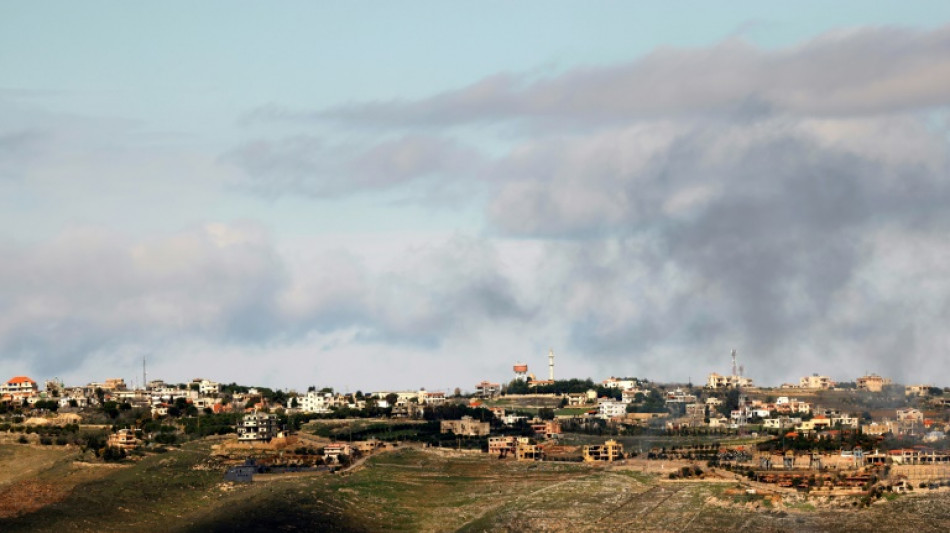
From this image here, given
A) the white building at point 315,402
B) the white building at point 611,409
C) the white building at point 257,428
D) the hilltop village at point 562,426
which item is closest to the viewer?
the hilltop village at point 562,426

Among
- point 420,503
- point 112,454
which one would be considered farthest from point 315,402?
point 420,503

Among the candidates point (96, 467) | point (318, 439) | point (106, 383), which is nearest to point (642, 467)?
point (318, 439)

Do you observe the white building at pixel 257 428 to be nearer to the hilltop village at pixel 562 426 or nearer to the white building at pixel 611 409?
the hilltop village at pixel 562 426

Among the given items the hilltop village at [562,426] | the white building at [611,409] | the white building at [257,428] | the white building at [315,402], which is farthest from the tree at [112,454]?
the white building at [611,409]

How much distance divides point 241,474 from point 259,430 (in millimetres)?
17452

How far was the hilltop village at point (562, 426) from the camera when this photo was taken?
417 ft

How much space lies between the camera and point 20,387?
18725cm

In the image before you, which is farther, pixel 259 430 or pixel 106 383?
pixel 106 383

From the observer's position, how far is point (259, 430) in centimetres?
14425

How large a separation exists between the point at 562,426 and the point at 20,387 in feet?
189

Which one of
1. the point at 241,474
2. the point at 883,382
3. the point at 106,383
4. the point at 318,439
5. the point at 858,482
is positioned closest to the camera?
the point at 858,482

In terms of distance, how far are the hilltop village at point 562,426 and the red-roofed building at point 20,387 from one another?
0.96 feet

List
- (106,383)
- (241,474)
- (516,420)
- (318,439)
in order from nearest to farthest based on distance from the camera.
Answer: (241,474)
(318,439)
(516,420)
(106,383)

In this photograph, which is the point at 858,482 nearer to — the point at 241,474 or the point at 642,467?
the point at 642,467
